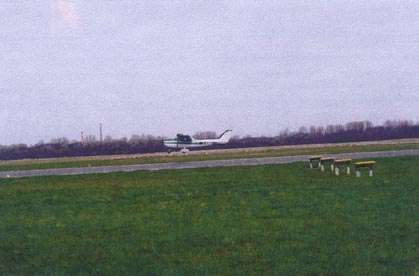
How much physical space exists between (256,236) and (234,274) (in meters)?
2.62

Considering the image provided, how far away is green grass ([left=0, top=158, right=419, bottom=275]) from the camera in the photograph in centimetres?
811

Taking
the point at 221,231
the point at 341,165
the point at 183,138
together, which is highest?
the point at 183,138

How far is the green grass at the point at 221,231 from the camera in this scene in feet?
26.6

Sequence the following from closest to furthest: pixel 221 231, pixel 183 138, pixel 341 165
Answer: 1. pixel 221 231
2. pixel 341 165
3. pixel 183 138

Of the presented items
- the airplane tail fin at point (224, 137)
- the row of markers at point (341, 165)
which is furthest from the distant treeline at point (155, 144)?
the row of markers at point (341, 165)

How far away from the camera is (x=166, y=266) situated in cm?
812

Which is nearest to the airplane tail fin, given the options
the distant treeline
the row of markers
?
the distant treeline

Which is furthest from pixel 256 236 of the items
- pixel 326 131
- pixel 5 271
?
pixel 326 131

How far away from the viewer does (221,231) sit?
10.7 meters

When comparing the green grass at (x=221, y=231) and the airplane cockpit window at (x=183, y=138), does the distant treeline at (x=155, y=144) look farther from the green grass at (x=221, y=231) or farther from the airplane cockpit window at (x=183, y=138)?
the green grass at (x=221, y=231)

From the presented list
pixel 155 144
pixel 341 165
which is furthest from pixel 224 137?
pixel 341 165

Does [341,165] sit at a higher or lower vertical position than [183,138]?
lower

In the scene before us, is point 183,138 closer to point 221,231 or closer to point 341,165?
point 341,165

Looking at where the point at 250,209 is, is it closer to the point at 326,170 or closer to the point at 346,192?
the point at 346,192
